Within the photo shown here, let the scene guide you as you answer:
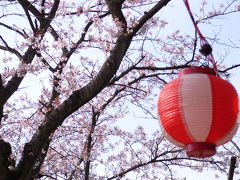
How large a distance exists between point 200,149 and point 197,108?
363 millimetres

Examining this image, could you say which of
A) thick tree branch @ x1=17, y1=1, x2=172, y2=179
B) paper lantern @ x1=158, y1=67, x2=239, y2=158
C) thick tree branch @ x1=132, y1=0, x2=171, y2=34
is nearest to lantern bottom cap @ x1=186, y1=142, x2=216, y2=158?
paper lantern @ x1=158, y1=67, x2=239, y2=158

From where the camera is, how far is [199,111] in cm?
335

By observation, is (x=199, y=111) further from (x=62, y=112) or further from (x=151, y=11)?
(x=151, y=11)

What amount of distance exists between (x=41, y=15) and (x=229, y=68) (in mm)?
3403

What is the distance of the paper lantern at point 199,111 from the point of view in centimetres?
336

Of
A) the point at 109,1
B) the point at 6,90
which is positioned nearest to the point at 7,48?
the point at 6,90

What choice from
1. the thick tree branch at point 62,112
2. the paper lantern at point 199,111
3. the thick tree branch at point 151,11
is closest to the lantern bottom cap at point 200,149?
the paper lantern at point 199,111

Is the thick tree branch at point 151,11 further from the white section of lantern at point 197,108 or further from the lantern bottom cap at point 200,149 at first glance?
the lantern bottom cap at point 200,149

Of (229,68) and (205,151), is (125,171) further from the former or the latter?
(205,151)

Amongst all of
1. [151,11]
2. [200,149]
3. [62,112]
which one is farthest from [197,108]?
[151,11]

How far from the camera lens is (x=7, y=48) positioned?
7207 millimetres

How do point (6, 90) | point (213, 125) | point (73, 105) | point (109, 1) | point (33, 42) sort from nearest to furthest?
point (213, 125) → point (73, 105) → point (109, 1) → point (6, 90) → point (33, 42)

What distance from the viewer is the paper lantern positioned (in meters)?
3.36

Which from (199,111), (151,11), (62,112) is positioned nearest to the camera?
(199,111)
